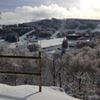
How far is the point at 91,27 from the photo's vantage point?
47688 millimetres

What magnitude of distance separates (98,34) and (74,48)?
482 inches

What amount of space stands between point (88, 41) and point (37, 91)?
125 ft

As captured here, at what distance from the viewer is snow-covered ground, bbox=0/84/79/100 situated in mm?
6374

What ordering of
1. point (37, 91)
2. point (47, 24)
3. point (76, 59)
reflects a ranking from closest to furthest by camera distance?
point (37, 91), point (76, 59), point (47, 24)

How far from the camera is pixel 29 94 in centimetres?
663

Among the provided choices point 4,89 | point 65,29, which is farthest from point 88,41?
point 4,89

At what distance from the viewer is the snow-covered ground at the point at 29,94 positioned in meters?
6.37

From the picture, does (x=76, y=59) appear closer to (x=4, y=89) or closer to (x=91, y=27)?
(x=91, y=27)

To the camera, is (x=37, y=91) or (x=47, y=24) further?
(x=47, y=24)

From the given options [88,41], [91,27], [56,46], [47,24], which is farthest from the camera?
[91,27]

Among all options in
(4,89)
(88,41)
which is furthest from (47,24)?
(4,89)

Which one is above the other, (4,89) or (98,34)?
(4,89)

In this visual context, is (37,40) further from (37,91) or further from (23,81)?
(37,91)

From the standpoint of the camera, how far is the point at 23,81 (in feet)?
55.3
